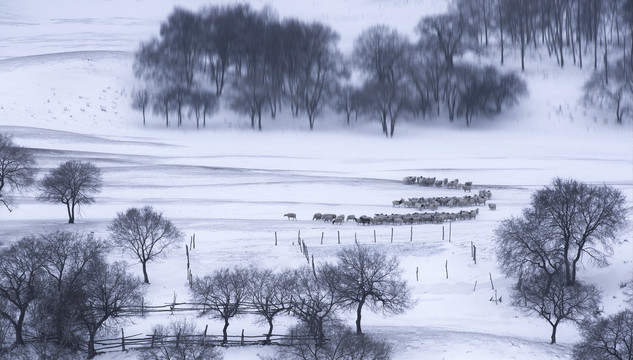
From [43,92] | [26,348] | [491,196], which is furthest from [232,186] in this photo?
[43,92]

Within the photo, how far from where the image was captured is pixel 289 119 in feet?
337

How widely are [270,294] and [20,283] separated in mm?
12265

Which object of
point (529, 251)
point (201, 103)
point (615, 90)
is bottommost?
point (529, 251)

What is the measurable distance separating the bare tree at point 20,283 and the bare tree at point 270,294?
10.7 metres

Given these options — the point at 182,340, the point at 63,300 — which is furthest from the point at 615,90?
the point at 63,300

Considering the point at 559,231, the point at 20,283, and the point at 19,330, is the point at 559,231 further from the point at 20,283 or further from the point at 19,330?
the point at 19,330

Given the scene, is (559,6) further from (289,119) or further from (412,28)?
(289,119)

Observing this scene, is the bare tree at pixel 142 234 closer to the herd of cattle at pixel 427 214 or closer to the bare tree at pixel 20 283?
the bare tree at pixel 20 283

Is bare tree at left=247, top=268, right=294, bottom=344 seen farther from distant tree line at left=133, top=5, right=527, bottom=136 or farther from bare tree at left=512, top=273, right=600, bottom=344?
distant tree line at left=133, top=5, right=527, bottom=136

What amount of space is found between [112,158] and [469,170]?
122ft

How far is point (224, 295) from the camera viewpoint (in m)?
40.9

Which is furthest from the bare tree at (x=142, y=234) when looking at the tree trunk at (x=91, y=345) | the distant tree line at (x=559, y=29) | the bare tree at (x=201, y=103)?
the distant tree line at (x=559, y=29)

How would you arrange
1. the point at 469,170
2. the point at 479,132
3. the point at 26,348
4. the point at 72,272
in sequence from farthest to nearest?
the point at 479,132
the point at 469,170
the point at 72,272
the point at 26,348

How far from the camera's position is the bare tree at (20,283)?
36188 millimetres
